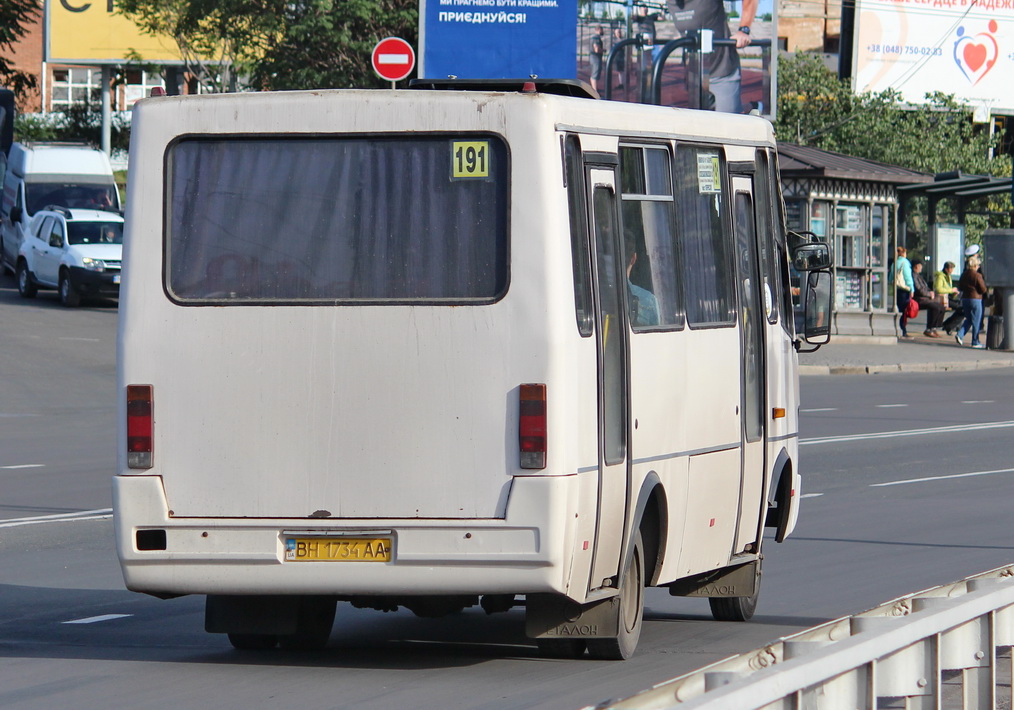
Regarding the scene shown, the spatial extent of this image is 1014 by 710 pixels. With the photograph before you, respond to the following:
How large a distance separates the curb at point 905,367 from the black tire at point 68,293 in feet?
45.5

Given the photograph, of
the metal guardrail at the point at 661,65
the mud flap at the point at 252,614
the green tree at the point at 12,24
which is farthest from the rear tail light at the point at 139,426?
the metal guardrail at the point at 661,65

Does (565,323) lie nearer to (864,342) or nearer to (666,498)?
(666,498)

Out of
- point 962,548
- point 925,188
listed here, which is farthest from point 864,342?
point 962,548

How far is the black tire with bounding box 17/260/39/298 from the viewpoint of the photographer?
1507 inches

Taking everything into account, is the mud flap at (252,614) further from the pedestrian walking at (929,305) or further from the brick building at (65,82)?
the brick building at (65,82)

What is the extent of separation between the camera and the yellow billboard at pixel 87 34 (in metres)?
67.4

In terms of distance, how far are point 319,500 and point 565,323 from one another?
1215 millimetres

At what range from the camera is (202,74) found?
59.6 metres

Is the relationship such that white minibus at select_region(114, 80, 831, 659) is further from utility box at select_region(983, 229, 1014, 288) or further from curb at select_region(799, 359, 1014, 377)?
utility box at select_region(983, 229, 1014, 288)

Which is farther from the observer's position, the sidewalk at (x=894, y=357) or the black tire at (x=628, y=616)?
the sidewalk at (x=894, y=357)

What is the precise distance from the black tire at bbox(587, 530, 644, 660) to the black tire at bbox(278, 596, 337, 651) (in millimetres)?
1247

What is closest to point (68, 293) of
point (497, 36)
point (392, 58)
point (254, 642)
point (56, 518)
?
point (497, 36)

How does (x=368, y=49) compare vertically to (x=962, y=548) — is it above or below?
above

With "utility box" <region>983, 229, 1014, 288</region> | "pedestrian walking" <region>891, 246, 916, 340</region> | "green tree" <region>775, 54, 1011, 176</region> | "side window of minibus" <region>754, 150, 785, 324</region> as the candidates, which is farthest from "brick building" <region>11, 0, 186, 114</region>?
"side window of minibus" <region>754, 150, 785, 324</region>
